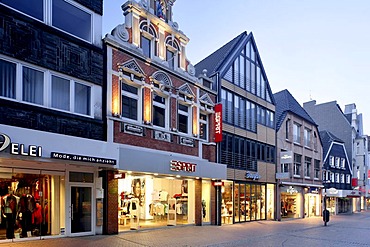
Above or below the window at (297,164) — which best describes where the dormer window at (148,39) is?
above

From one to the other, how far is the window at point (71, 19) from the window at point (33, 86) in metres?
1.97

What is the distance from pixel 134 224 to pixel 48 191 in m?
4.58

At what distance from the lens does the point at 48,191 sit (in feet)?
44.6

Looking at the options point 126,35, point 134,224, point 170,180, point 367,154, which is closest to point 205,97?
point 170,180

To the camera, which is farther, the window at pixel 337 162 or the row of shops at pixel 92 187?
the window at pixel 337 162

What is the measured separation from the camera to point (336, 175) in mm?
43219

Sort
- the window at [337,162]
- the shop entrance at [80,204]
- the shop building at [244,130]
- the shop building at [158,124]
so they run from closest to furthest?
1. the shop entrance at [80,204]
2. the shop building at [158,124]
3. the shop building at [244,130]
4. the window at [337,162]

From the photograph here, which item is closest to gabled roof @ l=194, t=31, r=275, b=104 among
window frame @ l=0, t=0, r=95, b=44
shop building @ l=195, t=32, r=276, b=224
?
shop building @ l=195, t=32, r=276, b=224

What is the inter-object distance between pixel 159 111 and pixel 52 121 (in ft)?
20.1

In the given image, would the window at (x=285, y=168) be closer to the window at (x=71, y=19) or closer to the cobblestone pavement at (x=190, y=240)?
the cobblestone pavement at (x=190, y=240)

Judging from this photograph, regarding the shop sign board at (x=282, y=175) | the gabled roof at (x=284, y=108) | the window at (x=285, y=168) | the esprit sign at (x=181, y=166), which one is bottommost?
the shop sign board at (x=282, y=175)

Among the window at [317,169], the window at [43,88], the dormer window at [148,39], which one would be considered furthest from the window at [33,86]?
the window at [317,169]

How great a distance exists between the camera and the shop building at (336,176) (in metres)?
40.7

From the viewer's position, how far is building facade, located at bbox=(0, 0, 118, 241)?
11.4 m
